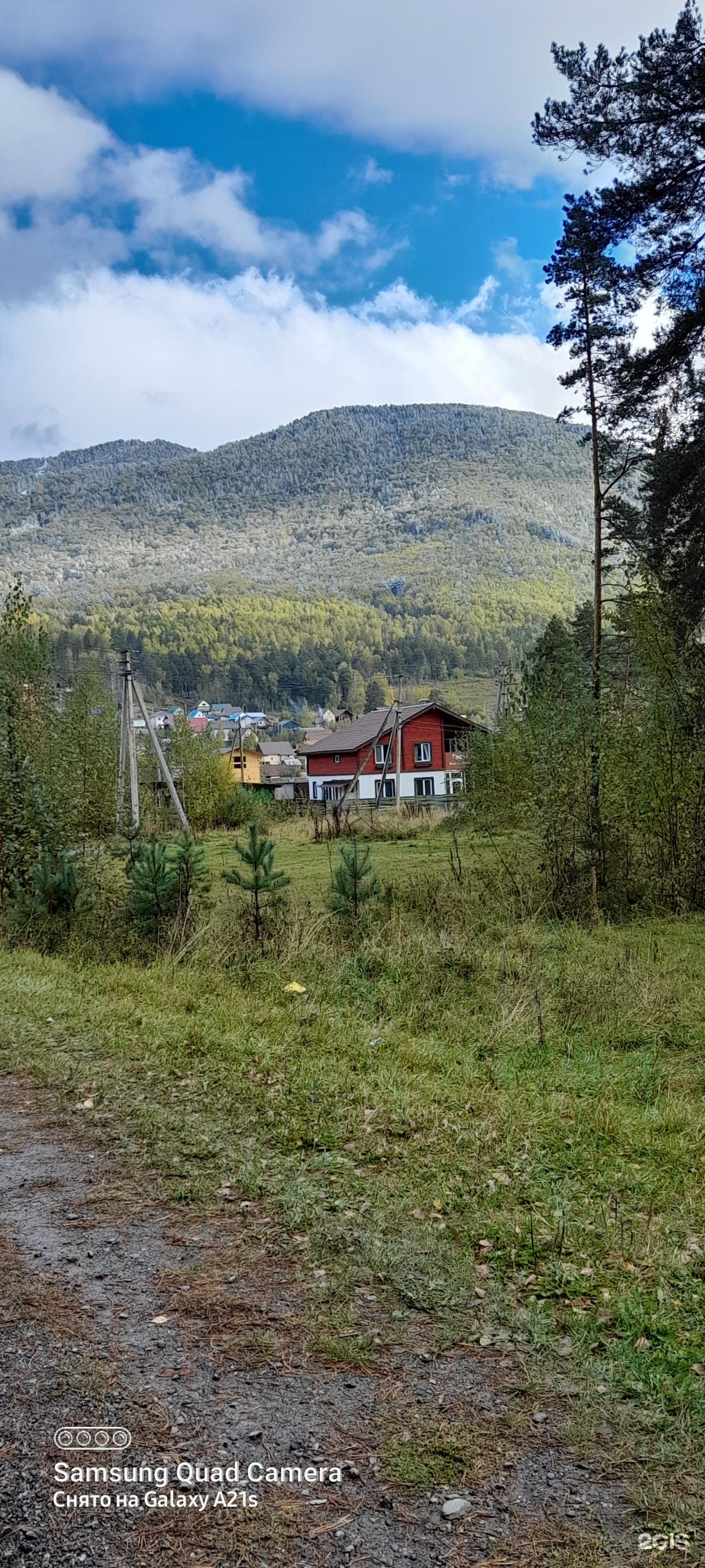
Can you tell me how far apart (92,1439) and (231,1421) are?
0.41m

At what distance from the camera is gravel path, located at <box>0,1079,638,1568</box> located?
2.27 meters

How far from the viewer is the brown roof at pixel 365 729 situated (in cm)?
5291

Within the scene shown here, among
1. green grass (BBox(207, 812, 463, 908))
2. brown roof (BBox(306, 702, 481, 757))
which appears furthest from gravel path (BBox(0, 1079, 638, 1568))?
brown roof (BBox(306, 702, 481, 757))

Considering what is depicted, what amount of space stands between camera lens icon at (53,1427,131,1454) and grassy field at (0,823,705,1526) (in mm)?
790

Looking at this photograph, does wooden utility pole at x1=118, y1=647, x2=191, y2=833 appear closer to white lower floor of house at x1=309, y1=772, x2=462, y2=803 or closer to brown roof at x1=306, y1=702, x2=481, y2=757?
brown roof at x1=306, y1=702, x2=481, y2=757

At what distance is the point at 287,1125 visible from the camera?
5117 mm

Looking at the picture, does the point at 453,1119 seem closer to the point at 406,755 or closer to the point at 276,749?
the point at 406,755

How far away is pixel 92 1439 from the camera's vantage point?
8.57 feet

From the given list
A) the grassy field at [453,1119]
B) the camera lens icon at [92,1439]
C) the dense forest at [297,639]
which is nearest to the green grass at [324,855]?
the grassy field at [453,1119]

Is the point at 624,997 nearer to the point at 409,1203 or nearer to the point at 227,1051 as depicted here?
the point at 227,1051

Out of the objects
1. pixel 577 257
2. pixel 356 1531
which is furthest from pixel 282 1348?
pixel 577 257

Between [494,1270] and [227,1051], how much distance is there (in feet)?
10.6

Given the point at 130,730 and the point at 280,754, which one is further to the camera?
the point at 280,754

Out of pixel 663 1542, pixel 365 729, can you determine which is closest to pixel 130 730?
pixel 663 1542
